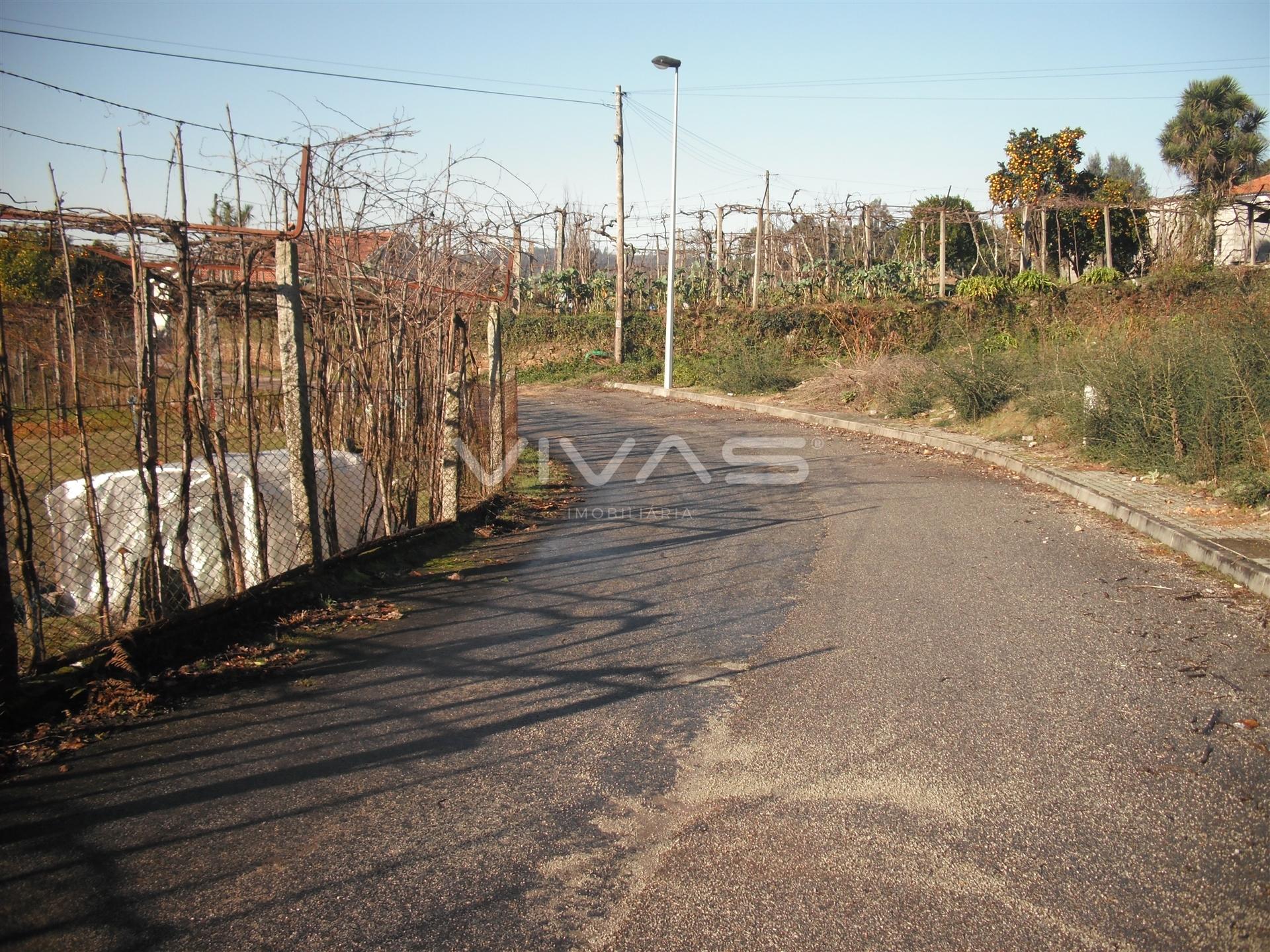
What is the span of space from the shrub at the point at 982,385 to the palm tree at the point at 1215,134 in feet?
98.1

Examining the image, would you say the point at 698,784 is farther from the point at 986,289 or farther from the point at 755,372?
the point at 986,289

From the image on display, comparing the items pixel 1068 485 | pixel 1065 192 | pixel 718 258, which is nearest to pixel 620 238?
pixel 718 258

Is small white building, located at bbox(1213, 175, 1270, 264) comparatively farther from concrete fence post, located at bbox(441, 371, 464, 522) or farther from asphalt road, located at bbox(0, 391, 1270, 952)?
concrete fence post, located at bbox(441, 371, 464, 522)

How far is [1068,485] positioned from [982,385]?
18.6ft

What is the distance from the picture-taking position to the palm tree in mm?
41219

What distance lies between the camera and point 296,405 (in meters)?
6.47

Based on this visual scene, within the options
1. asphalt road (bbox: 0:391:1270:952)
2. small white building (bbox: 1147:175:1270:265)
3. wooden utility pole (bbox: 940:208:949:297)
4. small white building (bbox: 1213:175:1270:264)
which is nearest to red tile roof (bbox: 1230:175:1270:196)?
small white building (bbox: 1213:175:1270:264)

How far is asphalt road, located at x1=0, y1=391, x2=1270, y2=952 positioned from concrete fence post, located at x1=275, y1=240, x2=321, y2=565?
867 millimetres

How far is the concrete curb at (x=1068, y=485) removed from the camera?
24.1 feet

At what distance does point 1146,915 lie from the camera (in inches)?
122

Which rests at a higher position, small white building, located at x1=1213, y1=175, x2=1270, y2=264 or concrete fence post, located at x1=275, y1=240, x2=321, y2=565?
small white building, located at x1=1213, y1=175, x2=1270, y2=264

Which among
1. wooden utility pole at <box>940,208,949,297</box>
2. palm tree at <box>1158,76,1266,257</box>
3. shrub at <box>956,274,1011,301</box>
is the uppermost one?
palm tree at <box>1158,76,1266,257</box>

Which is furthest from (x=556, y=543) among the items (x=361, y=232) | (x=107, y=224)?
(x=107, y=224)

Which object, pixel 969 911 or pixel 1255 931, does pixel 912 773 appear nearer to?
pixel 969 911
